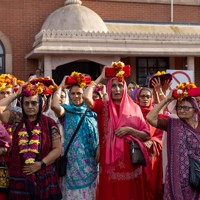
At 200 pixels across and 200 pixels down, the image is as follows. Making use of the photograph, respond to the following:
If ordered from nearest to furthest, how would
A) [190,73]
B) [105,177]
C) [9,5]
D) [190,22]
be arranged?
[105,177]
[190,73]
[9,5]
[190,22]

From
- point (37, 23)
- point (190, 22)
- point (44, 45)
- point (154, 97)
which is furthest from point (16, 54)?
point (154, 97)

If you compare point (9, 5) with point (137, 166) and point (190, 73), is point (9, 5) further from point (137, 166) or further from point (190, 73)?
point (137, 166)

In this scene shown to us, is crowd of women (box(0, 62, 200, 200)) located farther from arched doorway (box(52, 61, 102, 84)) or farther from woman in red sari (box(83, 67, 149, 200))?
arched doorway (box(52, 61, 102, 84))

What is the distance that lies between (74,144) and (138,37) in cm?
935

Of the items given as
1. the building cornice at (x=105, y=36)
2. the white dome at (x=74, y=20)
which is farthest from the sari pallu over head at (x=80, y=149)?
the white dome at (x=74, y=20)

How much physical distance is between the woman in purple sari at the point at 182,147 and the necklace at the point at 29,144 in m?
1.37

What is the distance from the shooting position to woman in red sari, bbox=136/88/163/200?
6300 mm

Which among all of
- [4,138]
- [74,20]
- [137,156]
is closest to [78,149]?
[137,156]

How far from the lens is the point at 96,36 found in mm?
14203

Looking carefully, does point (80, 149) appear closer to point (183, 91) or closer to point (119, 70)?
point (119, 70)

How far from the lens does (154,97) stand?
6699 millimetres

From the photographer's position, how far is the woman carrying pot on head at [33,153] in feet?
16.6

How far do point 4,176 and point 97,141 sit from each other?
1226mm

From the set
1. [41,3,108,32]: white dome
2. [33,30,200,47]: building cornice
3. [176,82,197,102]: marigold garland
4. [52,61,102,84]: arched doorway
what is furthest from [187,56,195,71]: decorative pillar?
[176,82,197,102]: marigold garland
